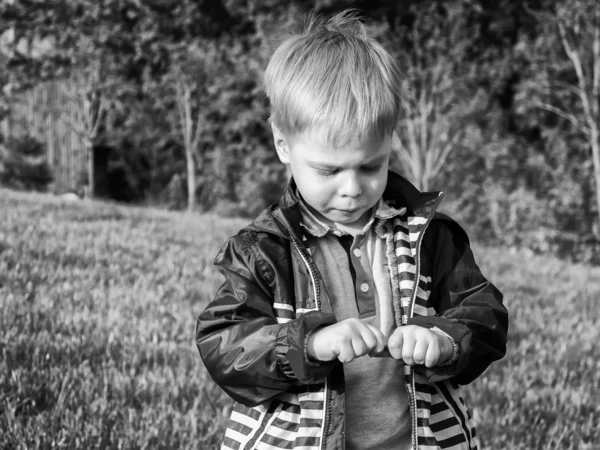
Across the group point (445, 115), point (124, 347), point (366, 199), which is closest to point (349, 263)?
point (366, 199)

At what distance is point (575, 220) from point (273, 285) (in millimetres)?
13225

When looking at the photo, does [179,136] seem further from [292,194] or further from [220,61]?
[292,194]

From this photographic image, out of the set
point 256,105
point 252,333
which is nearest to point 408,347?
point 252,333

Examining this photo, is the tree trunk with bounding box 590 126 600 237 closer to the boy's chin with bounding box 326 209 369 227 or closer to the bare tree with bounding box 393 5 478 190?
the bare tree with bounding box 393 5 478 190

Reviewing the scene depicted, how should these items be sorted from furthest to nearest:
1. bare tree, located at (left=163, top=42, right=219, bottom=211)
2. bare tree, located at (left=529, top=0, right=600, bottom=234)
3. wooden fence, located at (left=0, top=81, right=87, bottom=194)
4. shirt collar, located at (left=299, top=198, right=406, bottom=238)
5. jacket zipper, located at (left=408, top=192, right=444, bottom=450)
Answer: wooden fence, located at (left=0, top=81, right=87, bottom=194), bare tree, located at (left=163, top=42, right=219, bottom=211), bare tree, located at (left=529, top=0, right=600, bottom=234), shirt collar, located at (left=299, top=198, right=406, bottom=238), jacket zipper, located at (left=408, top=192, right=444, bottom=450)

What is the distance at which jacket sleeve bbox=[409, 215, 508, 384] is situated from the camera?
6.22 feet

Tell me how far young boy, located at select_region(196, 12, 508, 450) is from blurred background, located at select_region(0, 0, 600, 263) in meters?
11.9

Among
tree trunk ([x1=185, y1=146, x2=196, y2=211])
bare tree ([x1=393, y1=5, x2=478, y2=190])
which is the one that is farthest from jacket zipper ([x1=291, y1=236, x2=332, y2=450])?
tree trunk ([x1=185, y1=146, x2=196, y2=211])

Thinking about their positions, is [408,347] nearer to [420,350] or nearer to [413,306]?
[420,350]

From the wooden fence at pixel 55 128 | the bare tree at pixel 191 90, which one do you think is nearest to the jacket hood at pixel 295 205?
the bare tree at pixel 191 90

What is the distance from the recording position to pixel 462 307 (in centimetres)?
200

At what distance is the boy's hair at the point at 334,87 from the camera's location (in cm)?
196

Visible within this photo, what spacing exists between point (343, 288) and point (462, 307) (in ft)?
1.04

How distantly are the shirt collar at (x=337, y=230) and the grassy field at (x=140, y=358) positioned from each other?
4.00ft
